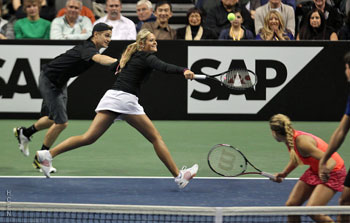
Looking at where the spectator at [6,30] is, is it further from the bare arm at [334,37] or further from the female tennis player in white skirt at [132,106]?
the female tennis player in white skirt at [132,106]

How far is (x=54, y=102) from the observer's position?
8.76m

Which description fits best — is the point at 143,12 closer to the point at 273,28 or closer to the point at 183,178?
the point at 273,28

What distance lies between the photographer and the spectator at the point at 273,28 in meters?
12.7

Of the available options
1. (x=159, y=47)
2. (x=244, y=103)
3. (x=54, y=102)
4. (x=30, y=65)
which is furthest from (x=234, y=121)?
(x=54, y=102)

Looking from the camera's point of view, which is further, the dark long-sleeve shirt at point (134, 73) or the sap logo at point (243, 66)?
the sap logo at point (243, 66)

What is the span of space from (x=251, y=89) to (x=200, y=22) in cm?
167

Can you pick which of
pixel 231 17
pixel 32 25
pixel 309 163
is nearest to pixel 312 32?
pixel 231 17

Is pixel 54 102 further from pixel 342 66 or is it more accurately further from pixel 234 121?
pixel 342 66

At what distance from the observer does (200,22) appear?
13.4m

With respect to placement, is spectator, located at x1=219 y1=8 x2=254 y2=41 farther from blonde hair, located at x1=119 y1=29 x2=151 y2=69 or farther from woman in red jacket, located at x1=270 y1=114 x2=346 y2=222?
woman in red jacket, located at x1=270 y1=114 x2=346 y2=222

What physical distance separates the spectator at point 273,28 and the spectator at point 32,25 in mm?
3857

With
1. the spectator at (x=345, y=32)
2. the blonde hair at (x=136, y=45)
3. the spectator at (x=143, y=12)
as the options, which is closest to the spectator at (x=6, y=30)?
the spectator at (x=143, y=12)

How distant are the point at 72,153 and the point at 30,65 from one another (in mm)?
3122

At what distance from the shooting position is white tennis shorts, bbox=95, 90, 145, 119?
A: 7.70m
